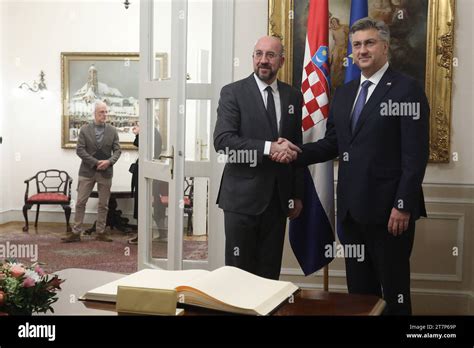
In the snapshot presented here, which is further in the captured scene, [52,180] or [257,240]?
[52,180]

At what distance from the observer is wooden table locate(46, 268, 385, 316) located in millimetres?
1272

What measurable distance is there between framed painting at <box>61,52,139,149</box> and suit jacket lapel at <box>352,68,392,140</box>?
17.0 ft

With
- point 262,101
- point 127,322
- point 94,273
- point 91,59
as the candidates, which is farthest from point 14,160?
point 127,322

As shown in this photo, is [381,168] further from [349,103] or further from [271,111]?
[271,111]

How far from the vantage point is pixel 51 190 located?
7559mm

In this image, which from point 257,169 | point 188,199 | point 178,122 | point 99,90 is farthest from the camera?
point 99,90

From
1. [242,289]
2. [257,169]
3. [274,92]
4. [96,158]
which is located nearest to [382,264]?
[257,169]

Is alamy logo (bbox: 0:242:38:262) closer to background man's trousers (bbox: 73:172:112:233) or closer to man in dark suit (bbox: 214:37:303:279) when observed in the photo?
background man's trousers (bbox: 73:172:112:233)

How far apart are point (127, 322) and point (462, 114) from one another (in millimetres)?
3078

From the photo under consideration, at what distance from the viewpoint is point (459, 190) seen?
367 centimetres

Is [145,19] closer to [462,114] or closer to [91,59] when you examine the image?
[462,114]

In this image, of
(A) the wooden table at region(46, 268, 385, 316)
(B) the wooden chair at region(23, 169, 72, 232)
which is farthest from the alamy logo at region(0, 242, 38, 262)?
(A) the wooden table at region(46, 268, 385, 316)

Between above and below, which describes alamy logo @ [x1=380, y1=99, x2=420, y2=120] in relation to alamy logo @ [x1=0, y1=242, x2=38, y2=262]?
above

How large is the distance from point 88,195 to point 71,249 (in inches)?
27.2
